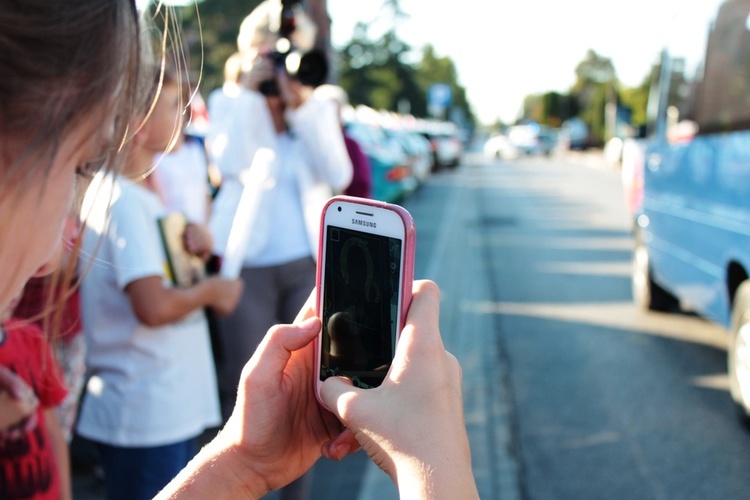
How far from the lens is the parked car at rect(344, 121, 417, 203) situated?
13.0 metres

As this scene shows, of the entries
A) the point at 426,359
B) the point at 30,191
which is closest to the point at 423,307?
the point at 426,359

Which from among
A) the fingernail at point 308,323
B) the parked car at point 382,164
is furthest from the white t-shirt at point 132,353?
the parked car at point 382,164

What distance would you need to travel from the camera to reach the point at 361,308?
141 centimetres

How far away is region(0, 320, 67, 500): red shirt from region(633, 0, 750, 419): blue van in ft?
11.6

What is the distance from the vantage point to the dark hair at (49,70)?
928 millimetres

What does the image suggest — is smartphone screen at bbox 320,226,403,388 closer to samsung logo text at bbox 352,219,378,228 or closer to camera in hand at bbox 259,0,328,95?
samsung logo text at bbox 352,219,378,228

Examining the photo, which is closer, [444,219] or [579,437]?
[579,437]

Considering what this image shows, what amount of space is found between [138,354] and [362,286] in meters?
1.35

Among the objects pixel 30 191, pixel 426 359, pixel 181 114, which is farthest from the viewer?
pixel 181 114

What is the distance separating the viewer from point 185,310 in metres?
2.62

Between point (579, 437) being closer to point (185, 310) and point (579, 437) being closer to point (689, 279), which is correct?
point (689, 279)

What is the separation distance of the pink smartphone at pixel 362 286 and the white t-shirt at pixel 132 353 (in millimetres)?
1178

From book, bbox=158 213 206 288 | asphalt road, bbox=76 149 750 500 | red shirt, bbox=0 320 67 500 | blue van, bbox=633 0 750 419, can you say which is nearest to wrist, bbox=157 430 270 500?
red shirt, bbox=0 320 67 500

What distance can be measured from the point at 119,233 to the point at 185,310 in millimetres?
317
